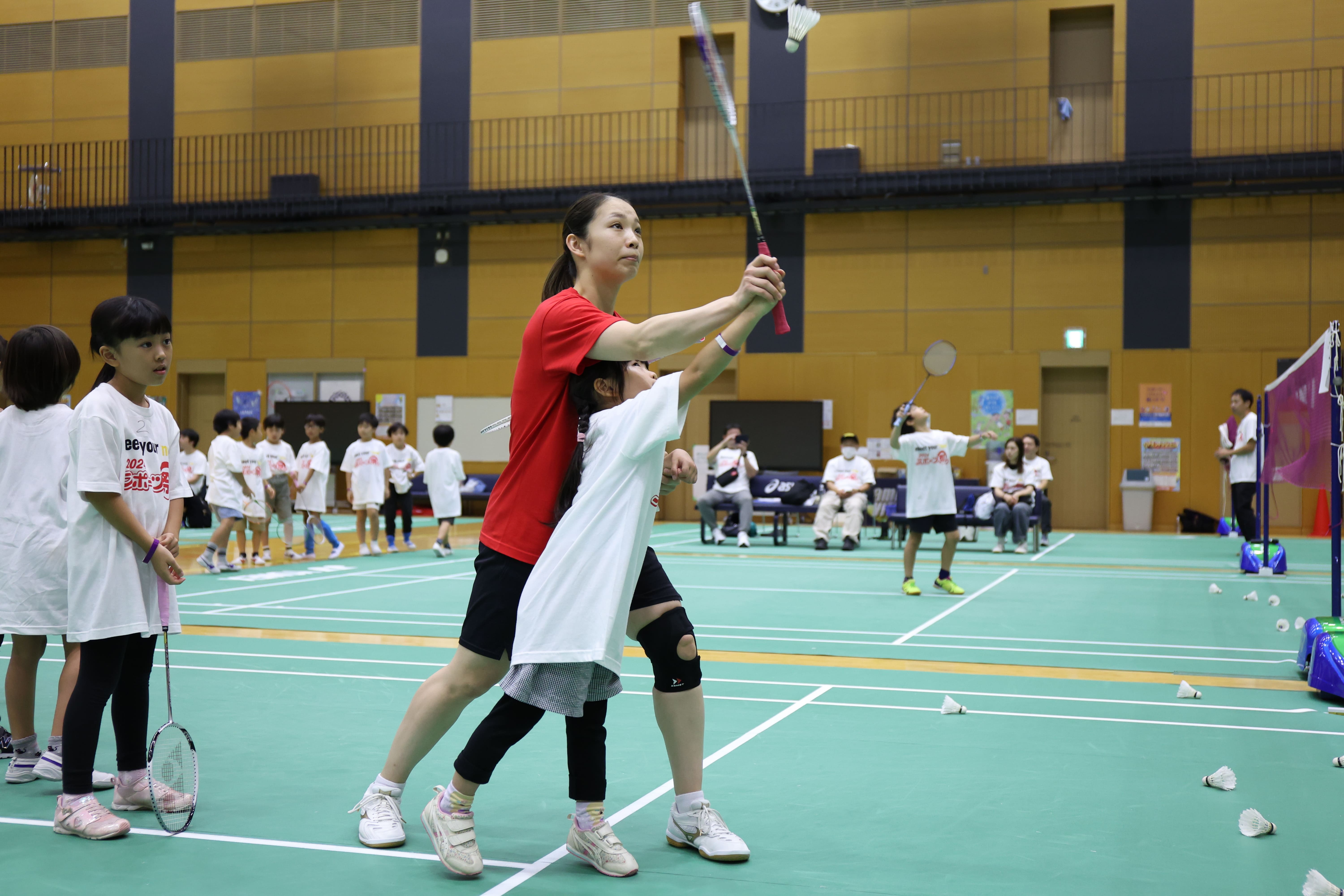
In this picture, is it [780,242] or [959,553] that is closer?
[959,553]

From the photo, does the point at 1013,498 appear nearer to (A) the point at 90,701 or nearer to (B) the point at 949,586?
(B) the point at 949,586

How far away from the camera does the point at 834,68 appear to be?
900 inches

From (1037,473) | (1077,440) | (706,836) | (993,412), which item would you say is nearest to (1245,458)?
(1037,473)

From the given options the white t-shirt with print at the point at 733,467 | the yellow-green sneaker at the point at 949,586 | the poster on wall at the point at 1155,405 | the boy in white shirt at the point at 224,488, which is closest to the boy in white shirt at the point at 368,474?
the boy in white shirt at the point at 224,488

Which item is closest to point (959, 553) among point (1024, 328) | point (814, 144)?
point (1024, 328)

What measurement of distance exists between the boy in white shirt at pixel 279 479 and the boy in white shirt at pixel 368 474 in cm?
83

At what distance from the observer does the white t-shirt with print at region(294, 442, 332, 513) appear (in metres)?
14.7

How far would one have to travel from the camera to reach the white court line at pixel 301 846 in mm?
3531

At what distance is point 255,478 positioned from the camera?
42.5 ft

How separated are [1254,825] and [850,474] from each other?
14.1 m

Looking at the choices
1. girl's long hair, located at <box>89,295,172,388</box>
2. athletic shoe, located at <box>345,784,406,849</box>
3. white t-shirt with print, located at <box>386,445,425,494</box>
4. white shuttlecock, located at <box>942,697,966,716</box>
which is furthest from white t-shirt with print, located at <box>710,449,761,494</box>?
athletic shoe, located at <box>345,784,406,849</box>

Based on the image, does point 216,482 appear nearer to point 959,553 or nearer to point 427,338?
point 959,553

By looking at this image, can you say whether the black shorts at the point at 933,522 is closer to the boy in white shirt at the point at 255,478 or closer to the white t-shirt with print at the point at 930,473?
the white t-shirt with print at the point at 930,473

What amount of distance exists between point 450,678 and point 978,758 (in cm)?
251
